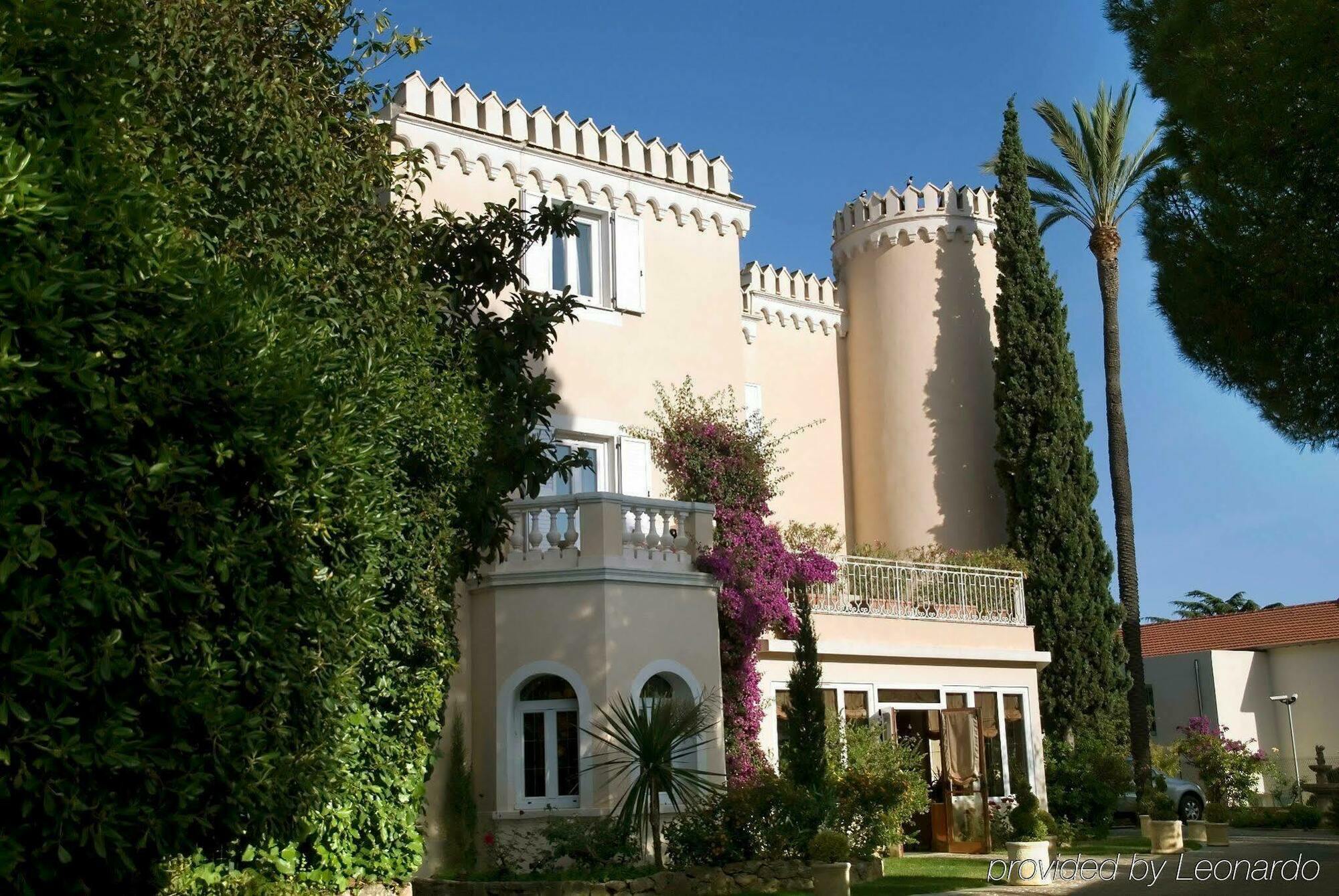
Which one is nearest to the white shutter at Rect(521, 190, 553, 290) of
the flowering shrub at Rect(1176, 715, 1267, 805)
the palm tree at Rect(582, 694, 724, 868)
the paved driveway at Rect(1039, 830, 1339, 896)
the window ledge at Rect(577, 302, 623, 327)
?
the window ledge at Rect(577, 302, 623, 327)

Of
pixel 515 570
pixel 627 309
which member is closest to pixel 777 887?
pixel 515 570

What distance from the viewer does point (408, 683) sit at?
503 inches

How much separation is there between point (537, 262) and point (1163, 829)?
481 inches

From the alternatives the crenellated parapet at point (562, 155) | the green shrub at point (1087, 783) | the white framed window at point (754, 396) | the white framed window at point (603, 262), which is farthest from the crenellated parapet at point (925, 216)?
the green shrub at point (1087, 783)

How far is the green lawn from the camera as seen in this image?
15.8 meters

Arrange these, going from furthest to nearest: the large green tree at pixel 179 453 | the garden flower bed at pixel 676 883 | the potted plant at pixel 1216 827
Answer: the potted plant at pixel 1216 827 → the garden flower bed at pixel 676 883 → the large green tree at pixel 179 453

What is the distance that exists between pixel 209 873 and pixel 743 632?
8027mm

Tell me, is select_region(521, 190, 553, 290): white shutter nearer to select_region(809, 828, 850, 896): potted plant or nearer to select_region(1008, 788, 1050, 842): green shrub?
select_region(809, 828, 850, 896): potted plant

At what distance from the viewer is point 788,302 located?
88.3ft

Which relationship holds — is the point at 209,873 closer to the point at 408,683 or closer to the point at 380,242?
the point at 408,683

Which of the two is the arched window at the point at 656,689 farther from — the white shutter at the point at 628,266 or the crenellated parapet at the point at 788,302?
the crenellated parapet at the point at 788,302

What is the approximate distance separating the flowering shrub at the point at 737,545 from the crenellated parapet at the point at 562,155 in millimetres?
3056

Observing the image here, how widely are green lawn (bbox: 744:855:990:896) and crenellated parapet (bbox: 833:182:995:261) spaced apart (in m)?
12.5

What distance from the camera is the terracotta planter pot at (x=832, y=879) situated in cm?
1428
